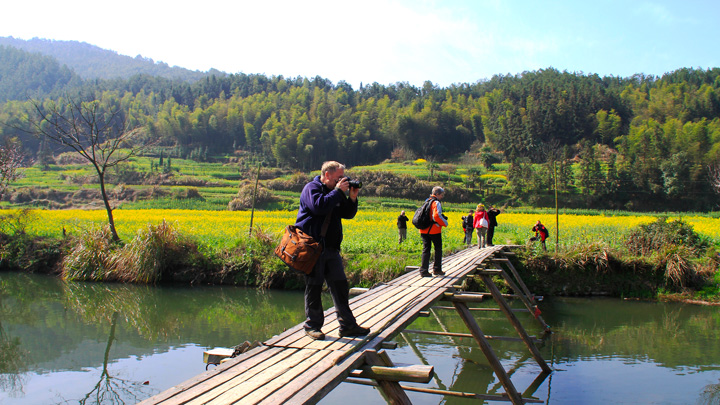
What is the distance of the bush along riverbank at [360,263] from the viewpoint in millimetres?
15203

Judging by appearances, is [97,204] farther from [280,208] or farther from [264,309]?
[264,309]

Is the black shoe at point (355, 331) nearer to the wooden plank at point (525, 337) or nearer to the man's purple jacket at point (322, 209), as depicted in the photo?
the man's purple jacket at point (322, 209)

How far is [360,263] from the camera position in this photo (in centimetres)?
1598

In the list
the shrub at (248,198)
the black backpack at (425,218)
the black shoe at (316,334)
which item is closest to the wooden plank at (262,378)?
the black shoe at (316,334)

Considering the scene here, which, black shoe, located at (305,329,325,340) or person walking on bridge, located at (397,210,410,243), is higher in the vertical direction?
black shoe, located at (305,329,325,340)

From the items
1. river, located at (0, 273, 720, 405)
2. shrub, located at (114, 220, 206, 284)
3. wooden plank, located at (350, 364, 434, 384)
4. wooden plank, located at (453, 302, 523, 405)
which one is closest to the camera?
wooden plank, located at (350, 364, 434, 384)

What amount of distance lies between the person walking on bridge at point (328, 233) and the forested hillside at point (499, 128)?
46325 mm

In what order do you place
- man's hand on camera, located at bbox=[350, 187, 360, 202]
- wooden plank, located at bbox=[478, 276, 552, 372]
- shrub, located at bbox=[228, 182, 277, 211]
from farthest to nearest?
shrub, located at bbox=[228, 182, 277, 211]
wooden plank, located at bbox=[478, 276, 552, 372]
man's hand on camera, located at bbox=[350, 187, 360, 202]

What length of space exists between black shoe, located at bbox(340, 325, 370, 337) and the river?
2817mm

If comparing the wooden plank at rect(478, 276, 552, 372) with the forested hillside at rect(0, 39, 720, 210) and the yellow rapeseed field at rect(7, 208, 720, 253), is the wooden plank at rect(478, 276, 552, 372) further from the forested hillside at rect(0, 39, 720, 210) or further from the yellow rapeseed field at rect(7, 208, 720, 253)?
the forested hillside at rect(0, 39, 720, 210)

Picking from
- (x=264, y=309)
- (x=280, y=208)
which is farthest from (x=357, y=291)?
(x=280, y=208)

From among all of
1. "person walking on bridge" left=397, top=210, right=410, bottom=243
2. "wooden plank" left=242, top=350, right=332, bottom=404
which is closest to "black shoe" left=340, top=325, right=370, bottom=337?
"wooden plank" left=242, top=350, right=332, bottom=404

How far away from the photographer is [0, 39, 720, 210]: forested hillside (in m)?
53.1

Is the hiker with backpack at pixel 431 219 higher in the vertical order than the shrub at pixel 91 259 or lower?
higher
